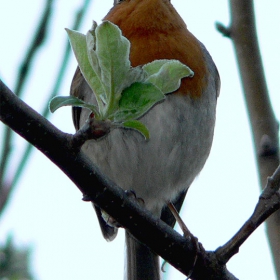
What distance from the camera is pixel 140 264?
4043mm

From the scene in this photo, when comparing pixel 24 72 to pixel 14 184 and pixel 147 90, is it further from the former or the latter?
pixel 147 90

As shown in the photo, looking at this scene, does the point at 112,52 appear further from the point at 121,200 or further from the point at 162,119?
the point at 162,119

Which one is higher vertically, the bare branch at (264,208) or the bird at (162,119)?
the bird at (162,119)

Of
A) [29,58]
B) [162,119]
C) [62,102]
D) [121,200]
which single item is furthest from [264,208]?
[162,119]

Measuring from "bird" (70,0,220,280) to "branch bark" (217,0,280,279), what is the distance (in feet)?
2.71

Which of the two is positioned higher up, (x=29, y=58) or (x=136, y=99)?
(x=29, y=58)

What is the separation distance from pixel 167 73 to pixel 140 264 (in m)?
2.65

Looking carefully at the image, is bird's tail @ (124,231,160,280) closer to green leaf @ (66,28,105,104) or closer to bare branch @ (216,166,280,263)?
bare branch @ (216,166,280,263)

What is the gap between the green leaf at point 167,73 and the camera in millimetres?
1629

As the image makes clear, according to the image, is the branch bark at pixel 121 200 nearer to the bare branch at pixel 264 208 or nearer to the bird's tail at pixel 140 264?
the bare branch at pixel 264 208

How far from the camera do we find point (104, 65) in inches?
62.2

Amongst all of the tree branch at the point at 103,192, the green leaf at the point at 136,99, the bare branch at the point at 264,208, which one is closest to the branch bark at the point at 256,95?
the bare branch at the point at 264,208

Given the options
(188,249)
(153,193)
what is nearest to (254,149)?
(188,249)

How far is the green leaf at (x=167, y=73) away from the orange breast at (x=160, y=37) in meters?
1.67
